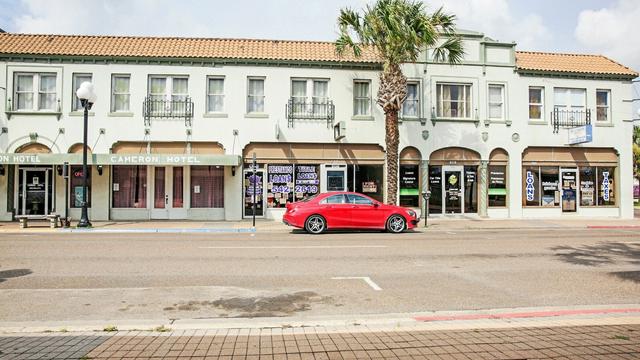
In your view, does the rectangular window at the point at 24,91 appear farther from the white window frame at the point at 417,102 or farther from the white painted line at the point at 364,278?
the white painted line at the point at 364,278

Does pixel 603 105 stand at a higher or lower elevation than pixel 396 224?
higher

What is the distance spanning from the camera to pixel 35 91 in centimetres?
2020

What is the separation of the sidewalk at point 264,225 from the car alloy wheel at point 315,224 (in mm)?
1488

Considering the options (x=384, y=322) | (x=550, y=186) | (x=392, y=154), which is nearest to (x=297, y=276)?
(x=384, y=322)

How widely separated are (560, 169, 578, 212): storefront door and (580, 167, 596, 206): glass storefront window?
1.26 ft

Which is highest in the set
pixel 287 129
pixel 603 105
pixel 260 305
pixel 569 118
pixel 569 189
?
pixel 603 105

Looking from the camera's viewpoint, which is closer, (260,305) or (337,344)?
(337,344)

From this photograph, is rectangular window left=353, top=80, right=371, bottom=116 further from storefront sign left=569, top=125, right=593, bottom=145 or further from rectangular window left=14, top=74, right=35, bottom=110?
rectangular window left=14, top=74, right=35, bottom=110

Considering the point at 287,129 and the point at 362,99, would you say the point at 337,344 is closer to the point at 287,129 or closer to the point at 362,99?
the point at 287,129

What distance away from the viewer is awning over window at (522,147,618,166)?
22.8 metres

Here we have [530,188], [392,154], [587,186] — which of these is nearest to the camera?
[392,154]

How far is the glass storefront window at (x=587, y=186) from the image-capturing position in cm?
2316

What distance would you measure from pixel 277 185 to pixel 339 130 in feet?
12.5

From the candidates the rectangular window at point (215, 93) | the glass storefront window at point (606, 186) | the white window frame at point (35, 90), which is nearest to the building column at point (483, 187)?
the glass storefront window at point (606, 186)
